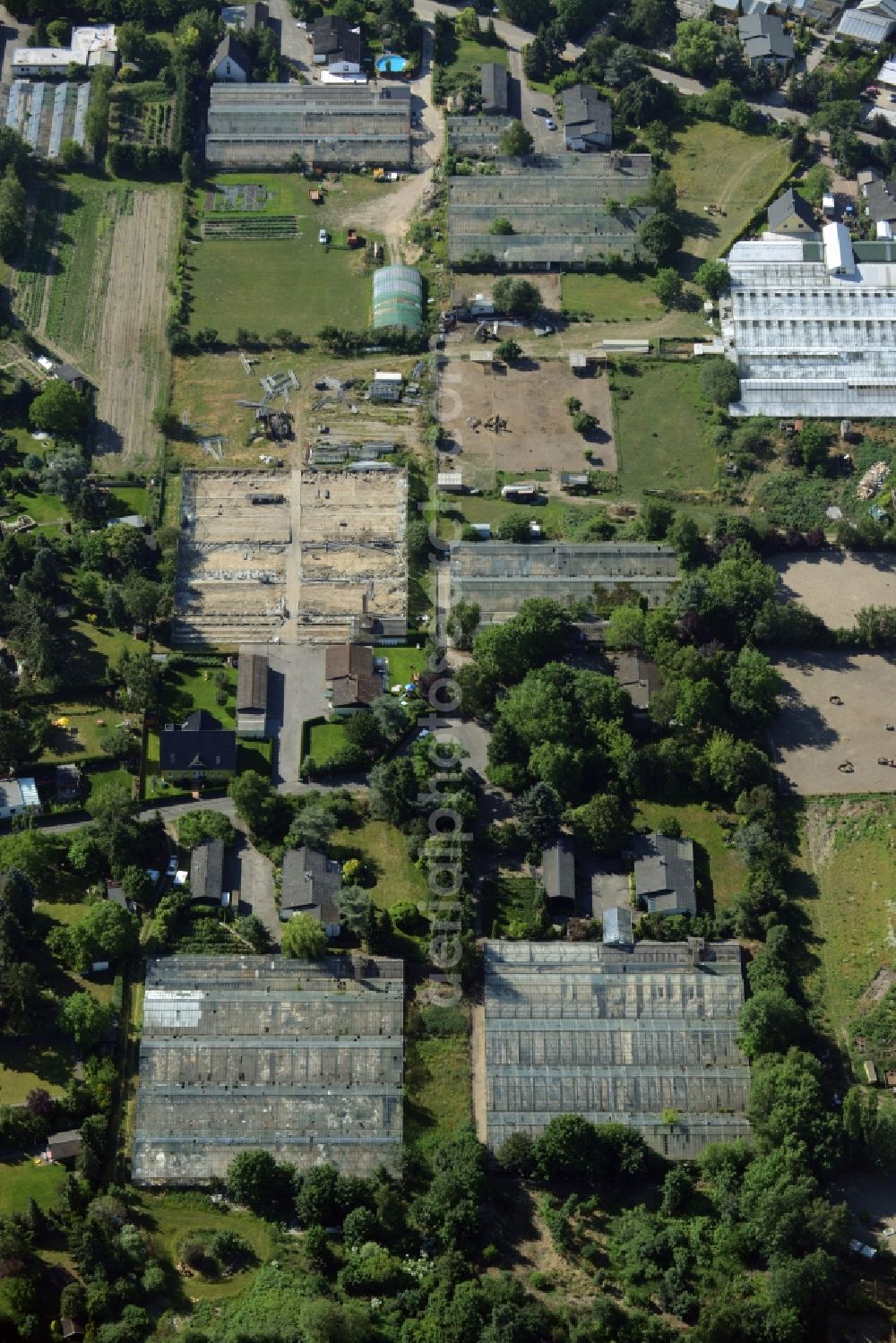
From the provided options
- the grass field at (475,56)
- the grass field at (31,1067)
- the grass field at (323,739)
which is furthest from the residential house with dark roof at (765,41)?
the grass field at (31,1067)

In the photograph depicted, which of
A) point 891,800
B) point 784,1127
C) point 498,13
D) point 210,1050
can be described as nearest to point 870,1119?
point 784,1127

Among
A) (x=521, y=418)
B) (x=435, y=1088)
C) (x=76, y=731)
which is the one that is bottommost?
(x=435, y=1088)

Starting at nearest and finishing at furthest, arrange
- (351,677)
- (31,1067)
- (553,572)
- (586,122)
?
(31,1067), (351,677), (553,572), (586,122)

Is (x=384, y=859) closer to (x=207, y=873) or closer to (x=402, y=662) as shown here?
(x=207, y=873)

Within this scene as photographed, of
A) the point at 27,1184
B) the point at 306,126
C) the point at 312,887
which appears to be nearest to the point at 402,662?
the point at 312,887

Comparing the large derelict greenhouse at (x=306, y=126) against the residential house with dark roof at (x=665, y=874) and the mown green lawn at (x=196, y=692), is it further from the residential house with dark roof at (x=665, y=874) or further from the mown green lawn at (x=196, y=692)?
the residential house with dark roof at (x=665, y=874)

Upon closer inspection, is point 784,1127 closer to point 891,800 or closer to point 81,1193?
point 891,800
